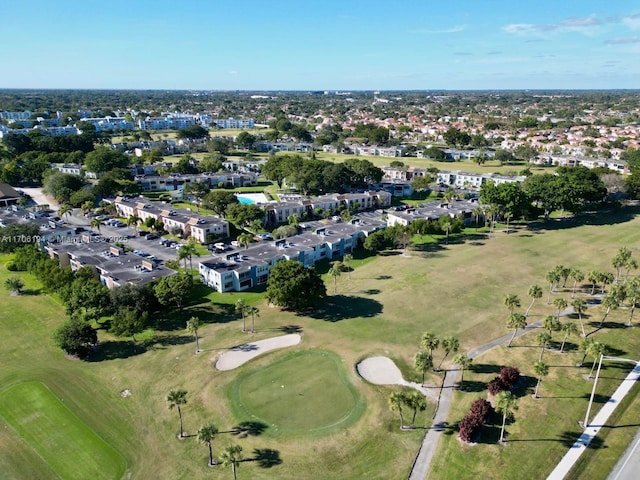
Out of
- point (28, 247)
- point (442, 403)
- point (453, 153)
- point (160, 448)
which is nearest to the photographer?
point (160, 448)

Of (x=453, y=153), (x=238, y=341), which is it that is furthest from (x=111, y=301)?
(x=453, y=153)

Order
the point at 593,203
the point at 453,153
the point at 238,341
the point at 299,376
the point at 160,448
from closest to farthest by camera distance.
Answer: the point at 160,448
the point at 299,376
the point at 238,341
the point at 593,203
the point at 453,153

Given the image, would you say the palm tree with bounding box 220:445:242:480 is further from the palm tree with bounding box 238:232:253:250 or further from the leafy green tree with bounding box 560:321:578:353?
the palm tree with bounding box 238:232:253:250

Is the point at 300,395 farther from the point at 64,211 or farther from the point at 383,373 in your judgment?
the point at 64,211

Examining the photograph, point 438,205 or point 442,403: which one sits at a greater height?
point 438,205

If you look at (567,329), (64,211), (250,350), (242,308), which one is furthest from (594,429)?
(64,211)

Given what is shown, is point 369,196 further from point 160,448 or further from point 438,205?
point 160,448
